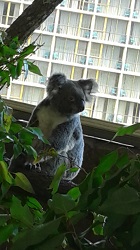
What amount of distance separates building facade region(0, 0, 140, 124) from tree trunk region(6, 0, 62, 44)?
0.79 m

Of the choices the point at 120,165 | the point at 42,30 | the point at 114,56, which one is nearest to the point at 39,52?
the point at 42,30

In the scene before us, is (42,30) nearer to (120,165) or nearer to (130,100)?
(130,100)

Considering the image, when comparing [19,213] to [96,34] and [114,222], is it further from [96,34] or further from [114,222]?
[96,34]

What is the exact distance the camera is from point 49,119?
197cm

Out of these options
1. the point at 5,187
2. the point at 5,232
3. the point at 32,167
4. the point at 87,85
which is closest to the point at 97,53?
the point at 87,85

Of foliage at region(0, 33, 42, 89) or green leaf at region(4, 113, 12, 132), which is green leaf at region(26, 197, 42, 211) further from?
foliage at region(0, 33, 42, 89)

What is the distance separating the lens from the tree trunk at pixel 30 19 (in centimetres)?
168

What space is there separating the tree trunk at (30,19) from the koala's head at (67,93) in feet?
1.04

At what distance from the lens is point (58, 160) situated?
2.11m

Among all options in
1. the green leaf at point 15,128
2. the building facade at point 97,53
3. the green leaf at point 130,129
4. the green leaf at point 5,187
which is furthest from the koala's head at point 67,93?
the green leaf at point 130,129

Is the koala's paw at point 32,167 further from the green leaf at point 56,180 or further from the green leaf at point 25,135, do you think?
the green leaf at point 56,180

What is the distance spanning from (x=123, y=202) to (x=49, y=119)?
5.03 feet

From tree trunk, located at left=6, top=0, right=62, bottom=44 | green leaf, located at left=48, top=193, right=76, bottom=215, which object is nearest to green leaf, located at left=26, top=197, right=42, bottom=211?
green leaf, located at left=48, top=193, right=76, bottom=215

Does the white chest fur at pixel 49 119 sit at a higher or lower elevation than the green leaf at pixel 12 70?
lower
